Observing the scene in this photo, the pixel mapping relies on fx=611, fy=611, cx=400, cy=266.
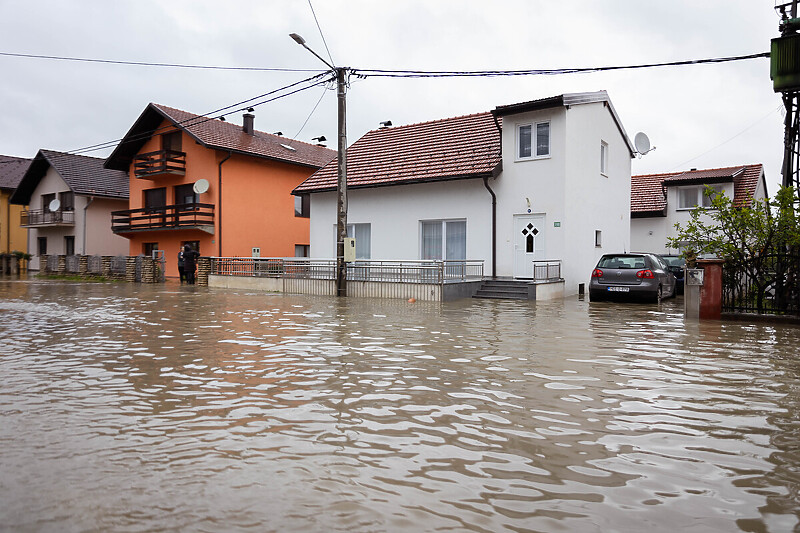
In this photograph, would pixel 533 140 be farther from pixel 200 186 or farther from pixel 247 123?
pixel 247 123

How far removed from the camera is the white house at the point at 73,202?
3909 centimetres

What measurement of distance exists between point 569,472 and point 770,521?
113 cm

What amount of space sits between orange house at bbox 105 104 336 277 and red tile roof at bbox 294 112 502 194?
702cm

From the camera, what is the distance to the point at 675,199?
30719 mm

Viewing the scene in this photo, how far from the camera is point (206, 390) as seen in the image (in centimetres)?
622

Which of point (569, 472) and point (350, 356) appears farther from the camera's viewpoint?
point (350, 356)

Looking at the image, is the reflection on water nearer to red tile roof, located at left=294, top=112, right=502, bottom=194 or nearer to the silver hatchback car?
the silver hatchback car

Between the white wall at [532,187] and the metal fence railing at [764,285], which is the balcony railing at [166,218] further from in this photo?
the metal fence railing at [764,285]

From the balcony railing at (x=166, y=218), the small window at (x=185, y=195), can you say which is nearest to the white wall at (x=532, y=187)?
the balcony railing at (x=166, y=218)

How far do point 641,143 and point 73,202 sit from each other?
34.5 m

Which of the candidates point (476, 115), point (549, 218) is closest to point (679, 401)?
point (549, 218)

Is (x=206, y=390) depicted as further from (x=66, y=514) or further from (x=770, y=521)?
(x=770, y=521)

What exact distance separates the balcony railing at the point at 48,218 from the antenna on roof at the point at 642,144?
34127 millimetres

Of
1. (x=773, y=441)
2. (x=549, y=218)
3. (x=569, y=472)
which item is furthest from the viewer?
(x=549, y=218)
